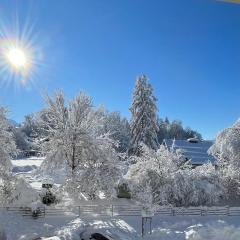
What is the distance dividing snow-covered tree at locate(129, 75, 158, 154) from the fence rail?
2339 cm

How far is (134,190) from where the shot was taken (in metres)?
28.4

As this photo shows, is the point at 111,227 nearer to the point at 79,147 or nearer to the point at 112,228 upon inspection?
the point at 112,228

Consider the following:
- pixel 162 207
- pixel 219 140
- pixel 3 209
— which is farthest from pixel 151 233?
pixel 219 140

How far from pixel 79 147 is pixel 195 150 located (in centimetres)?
2647

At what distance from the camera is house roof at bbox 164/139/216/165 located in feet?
156

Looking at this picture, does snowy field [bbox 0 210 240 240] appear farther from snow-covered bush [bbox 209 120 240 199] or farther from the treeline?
the treeline

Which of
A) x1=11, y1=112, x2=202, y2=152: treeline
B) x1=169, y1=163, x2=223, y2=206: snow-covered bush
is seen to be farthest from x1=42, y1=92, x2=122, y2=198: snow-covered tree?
x1=11, y1=112, x2=202, y2=152: treeline

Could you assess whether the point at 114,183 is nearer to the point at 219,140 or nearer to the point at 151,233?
the point at 151,233

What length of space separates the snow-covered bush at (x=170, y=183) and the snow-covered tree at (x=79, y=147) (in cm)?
281

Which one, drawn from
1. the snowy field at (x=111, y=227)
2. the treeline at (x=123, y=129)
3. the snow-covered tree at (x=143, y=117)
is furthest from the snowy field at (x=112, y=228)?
the treeline at (x=123, y=129)

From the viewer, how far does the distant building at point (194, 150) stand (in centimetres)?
4731

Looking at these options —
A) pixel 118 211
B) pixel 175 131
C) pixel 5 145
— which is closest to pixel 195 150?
pixel 118 211

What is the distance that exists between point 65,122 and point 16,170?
24163 mm

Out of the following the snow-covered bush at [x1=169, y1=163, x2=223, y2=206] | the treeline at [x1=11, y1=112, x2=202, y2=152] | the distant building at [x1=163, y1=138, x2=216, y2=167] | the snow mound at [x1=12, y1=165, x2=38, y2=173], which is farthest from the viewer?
the treeline at [x1=11, y1=112, x2=202, y2=152]
